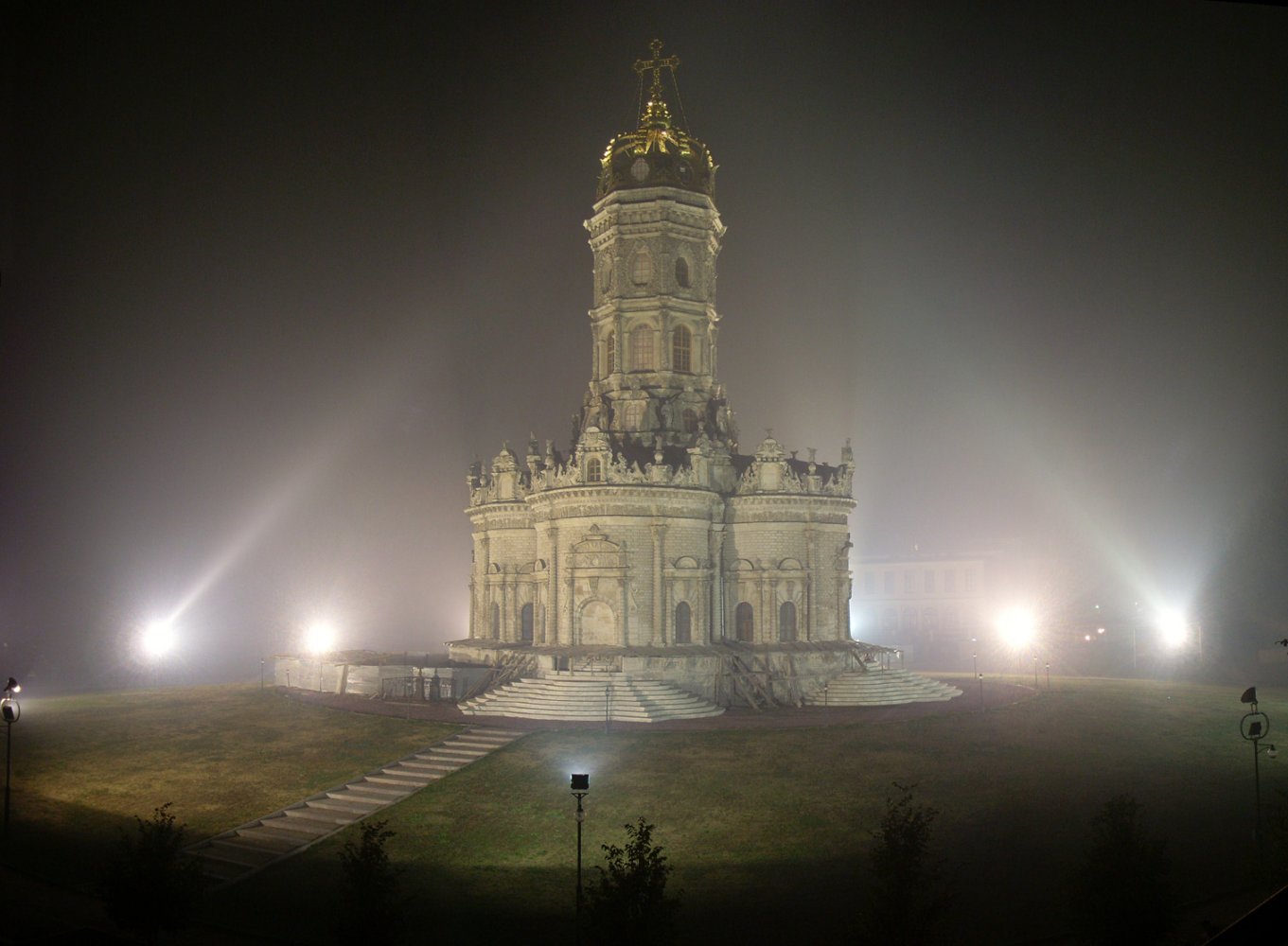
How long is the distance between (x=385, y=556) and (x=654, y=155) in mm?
43607

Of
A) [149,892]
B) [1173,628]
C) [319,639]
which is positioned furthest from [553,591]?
[1173,628]

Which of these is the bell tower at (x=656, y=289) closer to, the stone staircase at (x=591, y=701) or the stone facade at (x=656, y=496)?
the stone facade at (x=656, y=496)

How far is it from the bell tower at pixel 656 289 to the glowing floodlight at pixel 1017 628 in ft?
105

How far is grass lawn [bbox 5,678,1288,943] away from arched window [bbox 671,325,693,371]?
23.0 m

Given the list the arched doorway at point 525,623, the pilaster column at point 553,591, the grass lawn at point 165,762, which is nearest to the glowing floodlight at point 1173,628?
the arched doorway at point 525,623

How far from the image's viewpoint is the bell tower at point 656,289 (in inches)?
2286

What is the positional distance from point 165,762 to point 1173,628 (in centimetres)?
6115

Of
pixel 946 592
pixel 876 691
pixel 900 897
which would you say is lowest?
pixel 900 897

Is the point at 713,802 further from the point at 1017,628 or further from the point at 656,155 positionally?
the point at 1017,628

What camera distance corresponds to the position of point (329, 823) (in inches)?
1272

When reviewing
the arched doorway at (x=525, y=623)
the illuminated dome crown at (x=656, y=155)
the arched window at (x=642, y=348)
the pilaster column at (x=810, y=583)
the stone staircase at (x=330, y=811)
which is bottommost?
the stone staircase at (x=330, y=811)

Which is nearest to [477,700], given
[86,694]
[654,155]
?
[86,694]

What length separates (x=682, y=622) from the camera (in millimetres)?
53250

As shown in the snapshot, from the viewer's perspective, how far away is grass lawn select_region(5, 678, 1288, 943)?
25.0 m
